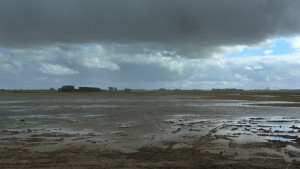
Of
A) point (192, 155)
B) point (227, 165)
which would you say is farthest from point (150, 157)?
point (227, 165)

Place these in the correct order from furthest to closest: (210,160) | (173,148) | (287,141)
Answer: (287,141)
(173,148)
(210,160)

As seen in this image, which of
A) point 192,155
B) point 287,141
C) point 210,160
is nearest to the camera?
point 210,160

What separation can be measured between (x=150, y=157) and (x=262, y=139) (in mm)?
9549

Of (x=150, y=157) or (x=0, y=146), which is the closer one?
(x=150, y=157)

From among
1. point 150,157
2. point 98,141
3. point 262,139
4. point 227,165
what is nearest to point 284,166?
point 227,165

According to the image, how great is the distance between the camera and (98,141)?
21938 millimetres

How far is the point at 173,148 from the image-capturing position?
62.7 ft

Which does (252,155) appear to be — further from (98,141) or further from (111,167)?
(98,141)

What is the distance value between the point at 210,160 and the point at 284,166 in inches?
114

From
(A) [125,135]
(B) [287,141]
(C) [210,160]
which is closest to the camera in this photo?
(C) [210,160]

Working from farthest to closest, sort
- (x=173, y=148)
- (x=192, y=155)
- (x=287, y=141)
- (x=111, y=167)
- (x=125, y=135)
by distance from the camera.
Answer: (x=125, y=135) → (x=287, y=141) → (x=173, y=148) → (x=192, y=155) → (x=111, y=167)

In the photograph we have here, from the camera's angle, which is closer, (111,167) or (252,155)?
(111,167)

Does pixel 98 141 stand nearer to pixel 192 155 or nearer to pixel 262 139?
pixel 192 155

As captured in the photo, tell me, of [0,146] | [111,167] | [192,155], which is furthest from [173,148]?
[0,146]
